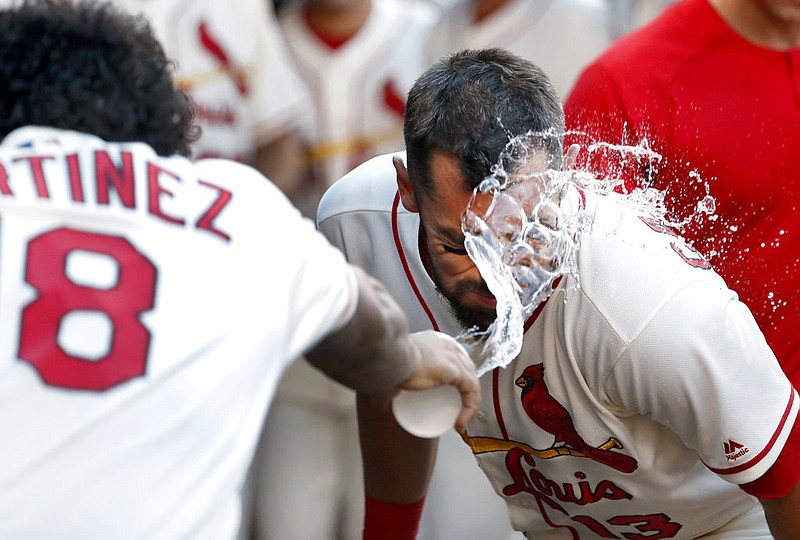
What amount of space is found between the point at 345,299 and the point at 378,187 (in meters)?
0.91

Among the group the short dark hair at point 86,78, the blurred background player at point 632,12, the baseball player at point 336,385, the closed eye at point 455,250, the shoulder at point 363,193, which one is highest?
the short dark hair at point 86,78

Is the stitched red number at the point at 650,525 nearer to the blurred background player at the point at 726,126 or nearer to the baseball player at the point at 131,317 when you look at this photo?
the blurred background player at the point at 726,126

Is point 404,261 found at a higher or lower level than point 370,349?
lower

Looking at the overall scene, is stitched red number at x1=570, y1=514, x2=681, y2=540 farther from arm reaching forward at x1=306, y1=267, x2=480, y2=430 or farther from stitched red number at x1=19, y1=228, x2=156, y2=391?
stitched red number at x1=19, y1=228, x2=156, y2=391

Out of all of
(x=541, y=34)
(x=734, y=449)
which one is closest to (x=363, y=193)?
(x=734, y=449)

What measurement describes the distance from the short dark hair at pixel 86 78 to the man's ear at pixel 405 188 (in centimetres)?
61

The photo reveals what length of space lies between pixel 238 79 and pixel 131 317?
2.47 metres

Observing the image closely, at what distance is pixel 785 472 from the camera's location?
2055mm

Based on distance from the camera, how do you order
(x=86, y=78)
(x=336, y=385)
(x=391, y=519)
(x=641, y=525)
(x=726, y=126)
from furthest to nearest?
(x=336, y=385), (x=726, y=126), (x=391, y=519), (x=641, y=525), (x=86, y=78)

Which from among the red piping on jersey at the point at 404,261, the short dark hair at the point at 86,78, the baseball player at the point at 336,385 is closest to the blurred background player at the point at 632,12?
the baseball player at the point at 336,385

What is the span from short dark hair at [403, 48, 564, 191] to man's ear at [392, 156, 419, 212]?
0.14ft

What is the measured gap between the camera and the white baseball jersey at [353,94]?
374 cm

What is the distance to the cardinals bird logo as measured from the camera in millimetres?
2164

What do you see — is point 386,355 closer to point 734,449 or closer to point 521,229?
point 521,229
